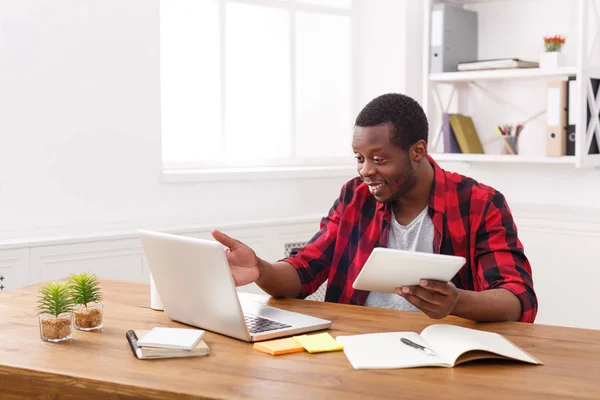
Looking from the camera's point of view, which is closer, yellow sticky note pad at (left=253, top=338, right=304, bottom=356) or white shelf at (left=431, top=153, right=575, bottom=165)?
yellow sticky note pad at (left=253, top=338, right=304, bottom=356)

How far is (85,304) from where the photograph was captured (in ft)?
6.37

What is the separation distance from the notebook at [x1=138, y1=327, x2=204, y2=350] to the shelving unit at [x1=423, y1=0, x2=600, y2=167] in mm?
2240

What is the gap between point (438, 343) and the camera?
172cm

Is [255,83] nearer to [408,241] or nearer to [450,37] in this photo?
[450,37]

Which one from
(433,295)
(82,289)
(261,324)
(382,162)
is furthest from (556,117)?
(82,289)

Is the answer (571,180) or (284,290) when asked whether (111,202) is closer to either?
(284,290)

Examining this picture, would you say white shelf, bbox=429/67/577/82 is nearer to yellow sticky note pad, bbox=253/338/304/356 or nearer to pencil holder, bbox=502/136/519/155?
pencil holder, bbox=502/136/519/155

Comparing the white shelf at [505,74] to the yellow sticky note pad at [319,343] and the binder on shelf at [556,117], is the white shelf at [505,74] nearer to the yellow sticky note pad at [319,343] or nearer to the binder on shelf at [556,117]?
the binder on shelf at [556,117]

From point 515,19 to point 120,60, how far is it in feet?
6.15

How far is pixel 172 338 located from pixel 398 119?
92 cm

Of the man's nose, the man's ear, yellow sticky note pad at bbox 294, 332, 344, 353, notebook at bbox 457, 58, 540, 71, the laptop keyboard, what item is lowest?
yellow sticky note pad at bbox 294, 332, 344, 353

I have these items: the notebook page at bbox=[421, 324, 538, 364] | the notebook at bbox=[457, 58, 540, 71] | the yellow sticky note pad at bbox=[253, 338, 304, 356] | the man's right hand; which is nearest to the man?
the man's right hand

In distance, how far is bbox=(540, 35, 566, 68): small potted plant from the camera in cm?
362

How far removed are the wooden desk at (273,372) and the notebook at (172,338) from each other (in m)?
0.04
